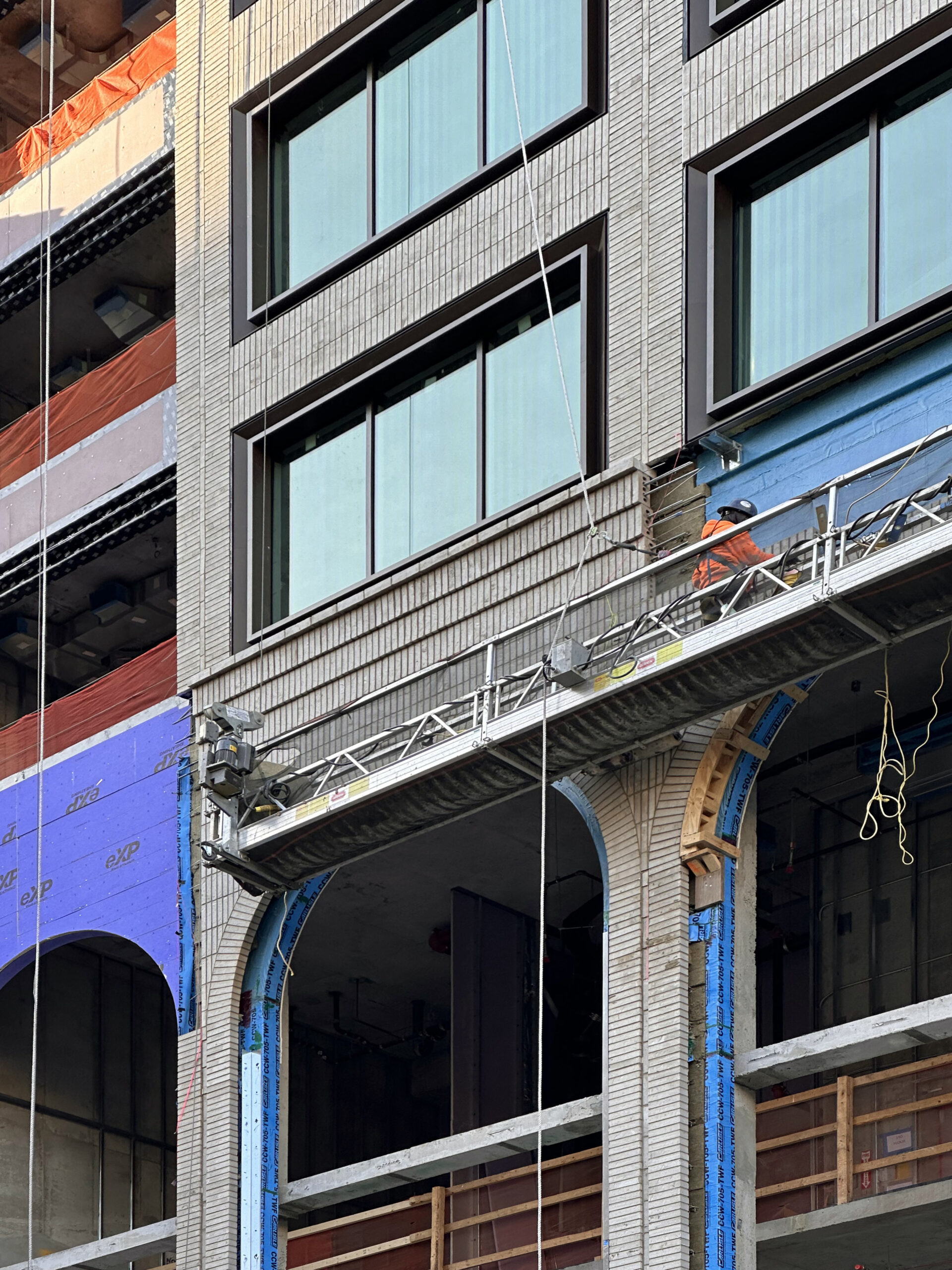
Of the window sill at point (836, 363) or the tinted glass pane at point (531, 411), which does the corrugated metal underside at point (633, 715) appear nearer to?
the window sill at point (836, 363)

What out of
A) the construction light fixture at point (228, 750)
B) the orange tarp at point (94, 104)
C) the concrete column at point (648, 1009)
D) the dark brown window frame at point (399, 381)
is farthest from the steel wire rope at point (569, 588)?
the orange tarp at point (94, 104)

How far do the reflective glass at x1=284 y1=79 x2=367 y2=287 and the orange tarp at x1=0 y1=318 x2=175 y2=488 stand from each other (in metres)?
2.62

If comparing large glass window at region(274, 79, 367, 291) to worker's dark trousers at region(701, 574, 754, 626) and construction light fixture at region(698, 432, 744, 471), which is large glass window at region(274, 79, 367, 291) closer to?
construction light fixture at region(698, 432, 744, 471)

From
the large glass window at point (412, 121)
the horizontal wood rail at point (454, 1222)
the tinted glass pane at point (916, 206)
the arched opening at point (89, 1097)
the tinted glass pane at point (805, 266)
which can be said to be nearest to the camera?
the tinted glass pane at point (916, 206)

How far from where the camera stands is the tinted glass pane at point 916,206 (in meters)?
23.0

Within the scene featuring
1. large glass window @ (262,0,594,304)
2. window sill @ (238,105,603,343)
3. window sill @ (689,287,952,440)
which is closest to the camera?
window sill @ (689,287,952,440)

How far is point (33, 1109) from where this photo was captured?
3131cm

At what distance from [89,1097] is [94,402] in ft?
33.0

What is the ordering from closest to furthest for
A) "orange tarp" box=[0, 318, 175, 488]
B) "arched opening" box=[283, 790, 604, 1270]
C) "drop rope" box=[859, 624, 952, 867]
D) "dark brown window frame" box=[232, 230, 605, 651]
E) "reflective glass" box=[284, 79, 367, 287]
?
"drop rope" box=[859, 624, 952, 867], "dark brown window frame" box=[232, 230, 605, 651], "arched opening" box=[283, 790, 604, 1270], "reflective glass" box=[284, 79, 367, 287], "orange tarp" box=[0, 318, 175, 488]

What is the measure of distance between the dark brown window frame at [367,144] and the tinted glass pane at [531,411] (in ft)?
7.20

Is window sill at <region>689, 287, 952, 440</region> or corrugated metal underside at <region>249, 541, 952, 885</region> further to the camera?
window sill at <region>689, 287, 952, 440</region>

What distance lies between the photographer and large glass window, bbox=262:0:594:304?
91.0 ft

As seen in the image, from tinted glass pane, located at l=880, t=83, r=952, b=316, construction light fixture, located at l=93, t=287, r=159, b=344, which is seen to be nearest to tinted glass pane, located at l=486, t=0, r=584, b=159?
tinted glass pane, located at l=880, t=83, r=952, b=316

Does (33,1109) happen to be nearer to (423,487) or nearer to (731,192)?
(423,487)
